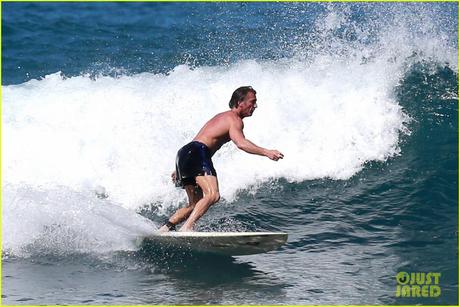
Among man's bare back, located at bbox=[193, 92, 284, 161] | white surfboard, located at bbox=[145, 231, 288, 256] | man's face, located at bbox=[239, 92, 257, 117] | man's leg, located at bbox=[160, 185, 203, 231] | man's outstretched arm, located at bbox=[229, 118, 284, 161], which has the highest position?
man's face, located at bbox=[239, 92, 257, 117]

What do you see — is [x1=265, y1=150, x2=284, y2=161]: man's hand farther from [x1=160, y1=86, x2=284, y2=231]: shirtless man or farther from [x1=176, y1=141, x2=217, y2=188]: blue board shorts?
[x1=176, y1=141, x2=217, y2=188]: blue board shorts

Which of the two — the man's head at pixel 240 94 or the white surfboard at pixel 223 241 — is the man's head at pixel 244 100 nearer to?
the man's head at pixel 240 94

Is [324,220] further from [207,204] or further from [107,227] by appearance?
[107,227]

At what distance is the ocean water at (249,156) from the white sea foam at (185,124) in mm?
28

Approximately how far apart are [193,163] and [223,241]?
0.85 metres

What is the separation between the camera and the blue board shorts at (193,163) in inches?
326

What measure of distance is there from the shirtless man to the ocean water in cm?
50

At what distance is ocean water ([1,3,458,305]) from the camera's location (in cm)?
798

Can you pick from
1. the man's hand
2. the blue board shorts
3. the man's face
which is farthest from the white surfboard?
the man's face

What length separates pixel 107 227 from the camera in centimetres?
866

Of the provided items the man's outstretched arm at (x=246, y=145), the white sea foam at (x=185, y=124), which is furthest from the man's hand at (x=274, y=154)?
the white sea foam at (x=185, y=124)

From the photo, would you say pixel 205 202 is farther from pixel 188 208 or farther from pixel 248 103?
pixel 248 103

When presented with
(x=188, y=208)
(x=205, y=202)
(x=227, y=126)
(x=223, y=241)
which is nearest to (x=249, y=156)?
(x=188, y=208)

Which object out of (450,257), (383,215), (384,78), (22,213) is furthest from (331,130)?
(22,213)
